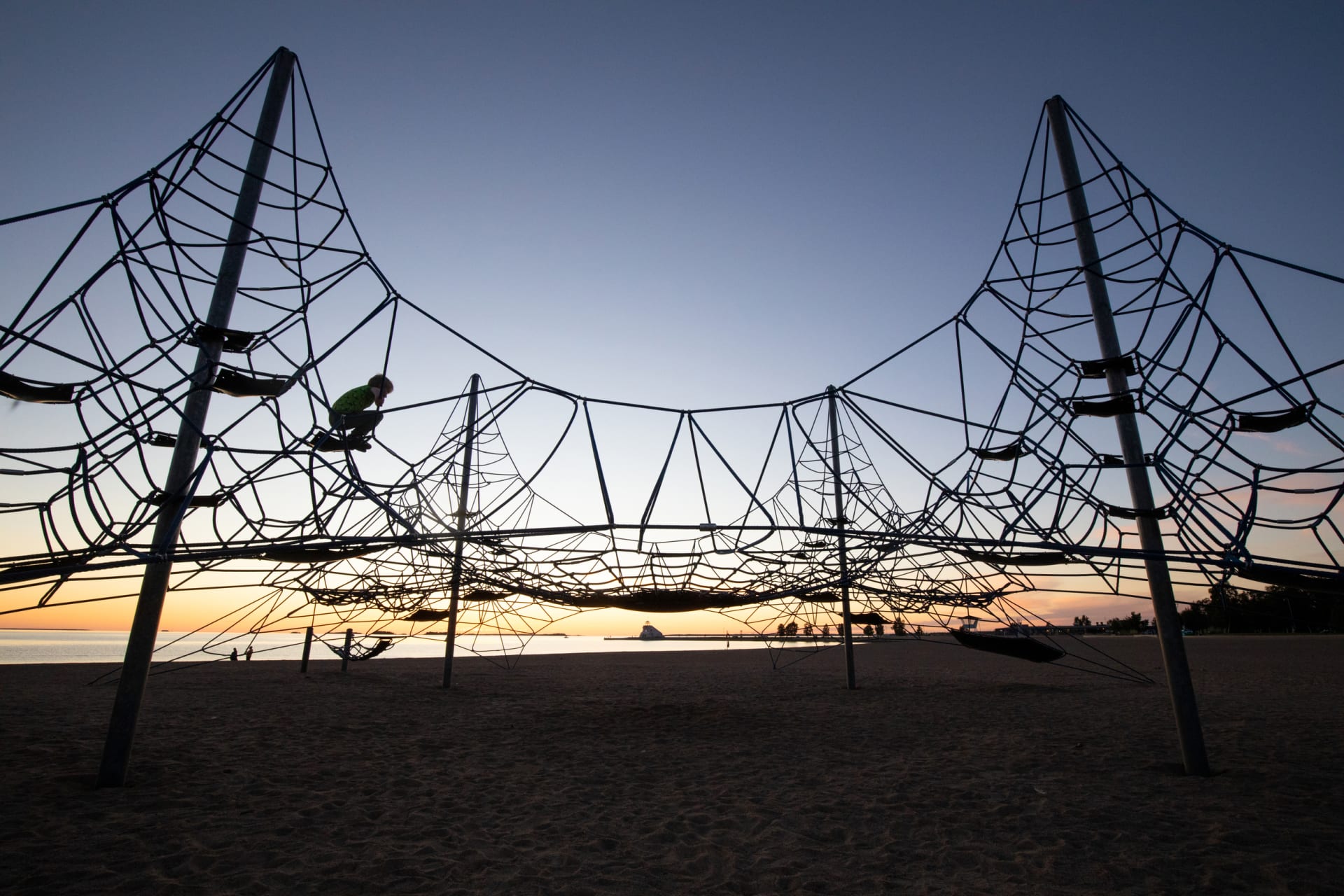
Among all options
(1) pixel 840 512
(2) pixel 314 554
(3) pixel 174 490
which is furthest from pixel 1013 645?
(3) pixel 174 490

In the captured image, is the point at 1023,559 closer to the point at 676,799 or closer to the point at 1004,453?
the point at 1004,453

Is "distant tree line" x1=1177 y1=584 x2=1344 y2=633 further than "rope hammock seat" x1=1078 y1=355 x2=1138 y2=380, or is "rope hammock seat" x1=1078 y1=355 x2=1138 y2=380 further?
"rope hammock seat" x1=1078 y1=355 x2=1138 y2=380

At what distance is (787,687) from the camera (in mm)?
17812

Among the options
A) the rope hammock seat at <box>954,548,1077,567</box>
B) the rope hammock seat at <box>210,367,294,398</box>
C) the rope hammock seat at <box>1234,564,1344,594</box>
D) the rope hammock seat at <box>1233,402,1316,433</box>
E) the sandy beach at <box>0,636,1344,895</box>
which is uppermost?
the rope hammock seat at <box>210,367,294,398</box>

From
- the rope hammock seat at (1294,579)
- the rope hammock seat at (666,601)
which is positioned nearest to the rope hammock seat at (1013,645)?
the rope hammock seat at (666,601)

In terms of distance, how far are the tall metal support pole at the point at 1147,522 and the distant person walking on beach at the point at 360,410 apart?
793 cm

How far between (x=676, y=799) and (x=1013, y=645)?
9.89 meters

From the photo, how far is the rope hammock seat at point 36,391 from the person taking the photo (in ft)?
15.1

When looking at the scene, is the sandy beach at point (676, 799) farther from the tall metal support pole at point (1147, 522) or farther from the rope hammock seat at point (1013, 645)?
the rope hammock seat at point (1013, 645)

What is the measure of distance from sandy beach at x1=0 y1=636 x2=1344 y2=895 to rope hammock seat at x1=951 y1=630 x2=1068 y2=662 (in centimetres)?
104

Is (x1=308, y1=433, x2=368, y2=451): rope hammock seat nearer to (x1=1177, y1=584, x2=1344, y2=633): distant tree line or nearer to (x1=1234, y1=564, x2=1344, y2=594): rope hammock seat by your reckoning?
(x1=1177, y1=584, x2=1344, y2=633): distant tree line

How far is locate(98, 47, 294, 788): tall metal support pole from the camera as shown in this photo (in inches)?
253

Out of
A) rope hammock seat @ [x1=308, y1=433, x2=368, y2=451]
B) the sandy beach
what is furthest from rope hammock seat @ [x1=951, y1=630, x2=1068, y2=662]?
rope hammock seat @ [x1=308, y1=433, x2=368, y2=451]

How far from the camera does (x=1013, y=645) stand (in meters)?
14.0
